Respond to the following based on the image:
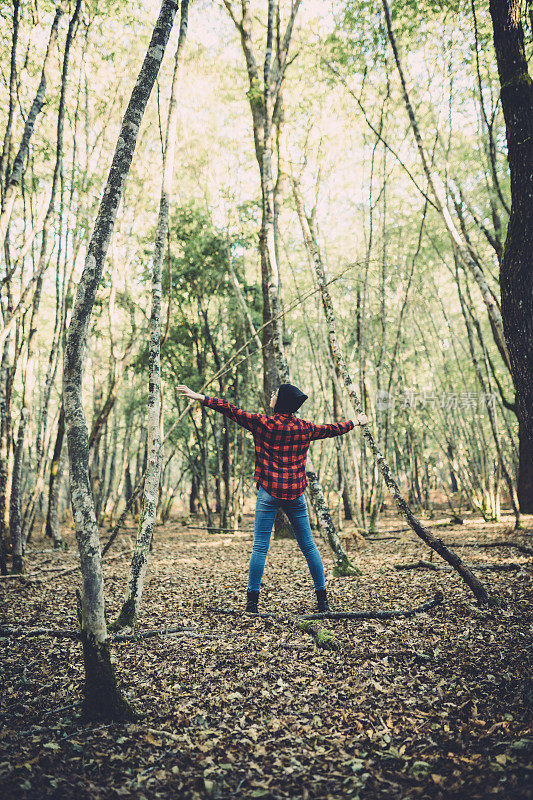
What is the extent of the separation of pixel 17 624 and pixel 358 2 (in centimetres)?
826

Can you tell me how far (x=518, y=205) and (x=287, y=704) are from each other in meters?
3.33

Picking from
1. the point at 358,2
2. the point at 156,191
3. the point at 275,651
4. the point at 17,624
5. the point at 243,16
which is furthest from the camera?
the point at 156,191

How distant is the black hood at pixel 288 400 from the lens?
3.57 meters

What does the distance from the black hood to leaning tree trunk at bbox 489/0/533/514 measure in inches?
60.2

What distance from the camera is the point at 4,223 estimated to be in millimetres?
4566

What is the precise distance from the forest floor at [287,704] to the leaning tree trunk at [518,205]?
1.56m

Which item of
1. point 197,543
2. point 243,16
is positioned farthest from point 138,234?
point 197,543

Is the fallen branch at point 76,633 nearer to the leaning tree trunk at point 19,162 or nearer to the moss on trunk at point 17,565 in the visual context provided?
the moss on trunk at point 17,565

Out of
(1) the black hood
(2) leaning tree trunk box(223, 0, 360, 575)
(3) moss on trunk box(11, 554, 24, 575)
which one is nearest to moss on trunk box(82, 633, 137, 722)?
(1) the black hood

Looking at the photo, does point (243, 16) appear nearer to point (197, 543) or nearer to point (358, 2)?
point (358, 2)

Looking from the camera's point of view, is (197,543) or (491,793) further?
(197,543)

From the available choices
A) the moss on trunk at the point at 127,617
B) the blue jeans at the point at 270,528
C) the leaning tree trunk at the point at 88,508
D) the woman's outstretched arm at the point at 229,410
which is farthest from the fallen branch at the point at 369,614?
the leaning tree trunk at the point at 88,508

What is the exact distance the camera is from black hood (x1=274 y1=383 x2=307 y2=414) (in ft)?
11.7

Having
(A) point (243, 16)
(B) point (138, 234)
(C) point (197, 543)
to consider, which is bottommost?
(C) point (197, 543)
